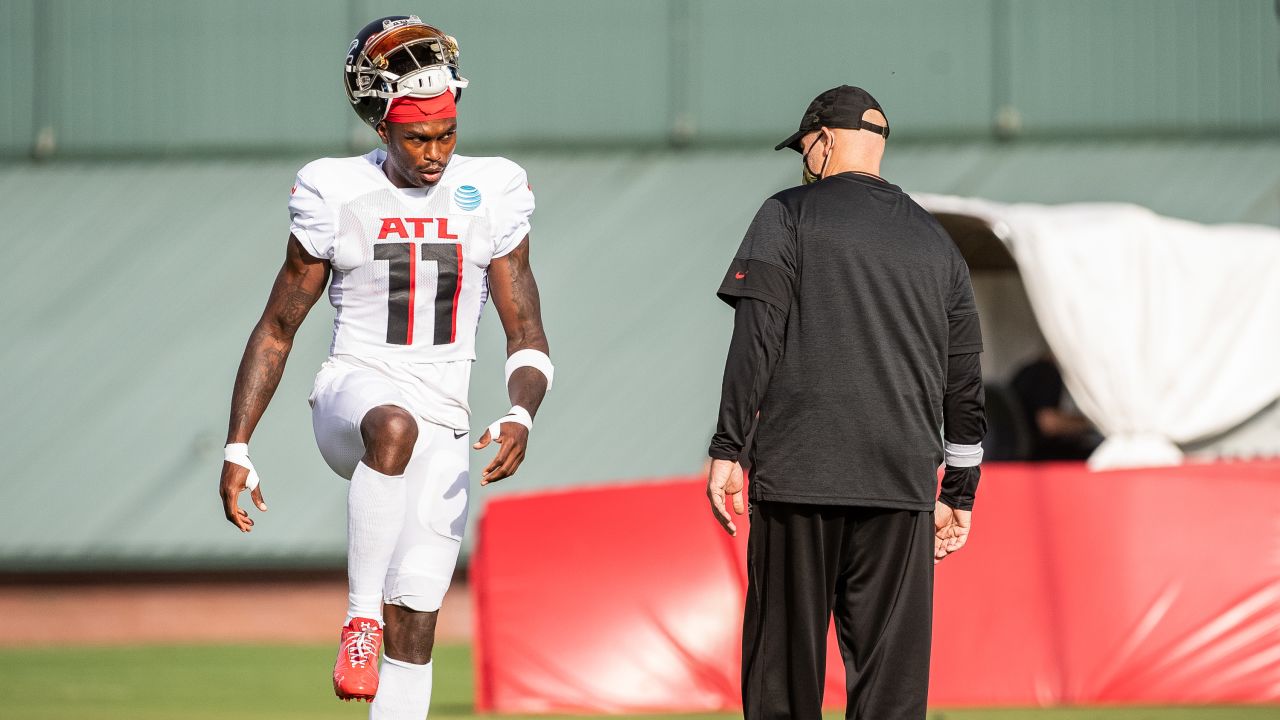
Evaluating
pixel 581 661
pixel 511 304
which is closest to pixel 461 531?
pixel 511 304

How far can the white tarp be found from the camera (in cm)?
1032

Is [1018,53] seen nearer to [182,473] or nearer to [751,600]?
[182,473]

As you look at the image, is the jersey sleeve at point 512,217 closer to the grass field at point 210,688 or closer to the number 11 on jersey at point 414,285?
the number 11 on jersey at point 414,285

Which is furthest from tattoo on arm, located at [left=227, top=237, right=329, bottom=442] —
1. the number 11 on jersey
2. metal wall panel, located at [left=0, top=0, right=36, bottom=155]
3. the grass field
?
metal wall panel, located at [left=0, top=0, right=36, bottom=155]

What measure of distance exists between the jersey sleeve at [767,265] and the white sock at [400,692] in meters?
1.46

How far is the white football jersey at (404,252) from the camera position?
15.1ft

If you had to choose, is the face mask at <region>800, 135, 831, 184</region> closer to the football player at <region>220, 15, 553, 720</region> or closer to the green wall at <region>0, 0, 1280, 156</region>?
the football player at <region>220, 15, 553, 720</region>

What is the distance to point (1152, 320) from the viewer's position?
10.5 metres

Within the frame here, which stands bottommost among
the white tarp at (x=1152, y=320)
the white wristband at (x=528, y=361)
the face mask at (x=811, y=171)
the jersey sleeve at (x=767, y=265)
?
the white tarp at (x=1152, y=320)

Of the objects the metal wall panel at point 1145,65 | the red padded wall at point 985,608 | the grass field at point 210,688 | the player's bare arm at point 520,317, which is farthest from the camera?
the metal wall panel at point 1145,65

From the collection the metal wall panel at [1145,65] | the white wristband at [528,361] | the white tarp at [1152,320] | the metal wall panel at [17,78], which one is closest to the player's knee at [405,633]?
the white wristband at [528,361]

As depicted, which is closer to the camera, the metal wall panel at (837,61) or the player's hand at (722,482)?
the player's hand at (722,482)

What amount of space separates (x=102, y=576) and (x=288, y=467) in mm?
1902

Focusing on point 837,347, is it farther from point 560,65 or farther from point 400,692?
point 560,65
